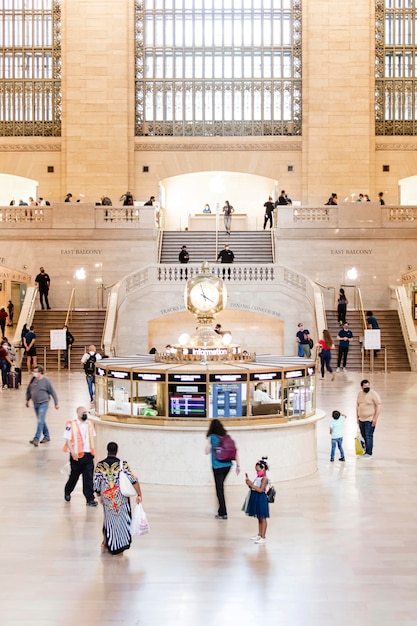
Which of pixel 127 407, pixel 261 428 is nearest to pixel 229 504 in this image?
pixel 261 428

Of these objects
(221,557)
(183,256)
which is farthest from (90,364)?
(183,256)

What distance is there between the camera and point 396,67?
40031 millimetres

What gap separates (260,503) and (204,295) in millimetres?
4319

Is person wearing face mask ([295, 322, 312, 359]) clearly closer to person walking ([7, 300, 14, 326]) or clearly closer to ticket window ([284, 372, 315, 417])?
ticket window ([284, 372, 315, 417])

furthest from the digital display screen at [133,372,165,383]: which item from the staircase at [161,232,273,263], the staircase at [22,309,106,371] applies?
the staircase at [161,232,273,263]

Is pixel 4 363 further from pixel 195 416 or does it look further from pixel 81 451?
pixel 81 451

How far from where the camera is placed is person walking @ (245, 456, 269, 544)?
9.16 m

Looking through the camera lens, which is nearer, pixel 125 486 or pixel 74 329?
pixel 125 486

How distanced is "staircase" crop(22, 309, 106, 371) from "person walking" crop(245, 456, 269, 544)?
1845 cm

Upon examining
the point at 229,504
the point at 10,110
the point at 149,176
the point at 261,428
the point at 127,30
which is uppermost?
the point at 127,30

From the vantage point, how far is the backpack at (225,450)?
10.1m

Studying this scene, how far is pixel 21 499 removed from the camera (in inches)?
434

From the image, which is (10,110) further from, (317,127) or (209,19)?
(317,127)

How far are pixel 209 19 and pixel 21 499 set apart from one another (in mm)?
32694
